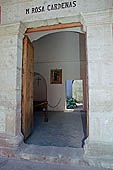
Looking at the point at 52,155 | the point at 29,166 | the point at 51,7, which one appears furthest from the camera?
the point at 51,7

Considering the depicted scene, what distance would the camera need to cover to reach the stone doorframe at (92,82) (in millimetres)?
1819

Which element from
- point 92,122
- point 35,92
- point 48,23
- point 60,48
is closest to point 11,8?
point 48,23

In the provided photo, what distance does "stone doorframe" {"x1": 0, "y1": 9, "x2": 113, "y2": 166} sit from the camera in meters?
1.82

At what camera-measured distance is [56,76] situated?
724cm

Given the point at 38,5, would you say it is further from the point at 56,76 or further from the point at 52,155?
the point at 56,76

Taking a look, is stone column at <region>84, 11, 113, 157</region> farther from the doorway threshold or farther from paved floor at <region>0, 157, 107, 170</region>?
paved floor at <region>0, 157, 107, 170</region>

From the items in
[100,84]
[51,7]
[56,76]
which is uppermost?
[51,7]

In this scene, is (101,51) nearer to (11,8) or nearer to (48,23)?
(48,23)

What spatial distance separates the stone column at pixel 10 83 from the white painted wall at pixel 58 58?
5060 mm

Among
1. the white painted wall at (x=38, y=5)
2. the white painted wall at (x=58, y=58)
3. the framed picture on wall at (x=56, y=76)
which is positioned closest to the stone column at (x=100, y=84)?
the white painted wall at (x=38, y=5)

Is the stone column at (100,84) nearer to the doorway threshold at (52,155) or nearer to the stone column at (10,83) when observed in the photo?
the doorway threshold at (52,155)

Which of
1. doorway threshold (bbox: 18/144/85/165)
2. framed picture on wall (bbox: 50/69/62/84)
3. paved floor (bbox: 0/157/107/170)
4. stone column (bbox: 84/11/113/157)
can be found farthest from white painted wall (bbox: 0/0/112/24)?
framed picture on wall (bbox: 50/69/62/84)

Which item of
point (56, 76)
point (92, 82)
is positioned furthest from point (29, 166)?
point (56, 76)

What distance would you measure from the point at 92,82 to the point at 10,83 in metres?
1.37
